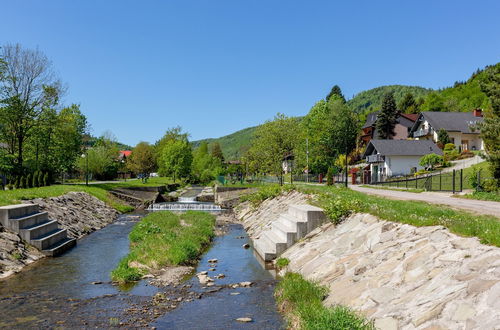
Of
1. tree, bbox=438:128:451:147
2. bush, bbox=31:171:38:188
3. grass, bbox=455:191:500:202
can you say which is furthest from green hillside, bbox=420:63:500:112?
bush, bbox=31:171:38:188

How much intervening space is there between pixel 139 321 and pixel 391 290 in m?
6.44

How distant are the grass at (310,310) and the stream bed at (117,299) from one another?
42cm

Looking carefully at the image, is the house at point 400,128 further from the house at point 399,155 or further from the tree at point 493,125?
the tree at point 493,125

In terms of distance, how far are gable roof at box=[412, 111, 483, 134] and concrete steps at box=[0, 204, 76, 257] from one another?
71393mm

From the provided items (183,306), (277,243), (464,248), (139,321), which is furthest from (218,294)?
(464,248)

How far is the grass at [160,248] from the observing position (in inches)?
586

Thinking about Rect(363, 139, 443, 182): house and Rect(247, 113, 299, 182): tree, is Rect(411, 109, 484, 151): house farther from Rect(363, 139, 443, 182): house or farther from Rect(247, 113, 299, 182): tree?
Answer: Rect(247, 113, 299, 182): tree

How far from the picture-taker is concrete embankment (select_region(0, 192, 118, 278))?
16072 mm

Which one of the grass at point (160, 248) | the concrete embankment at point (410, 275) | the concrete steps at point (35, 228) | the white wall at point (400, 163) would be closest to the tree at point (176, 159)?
the white wall at point (400, 163)

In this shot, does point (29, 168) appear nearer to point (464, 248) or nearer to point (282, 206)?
point (282, 206)

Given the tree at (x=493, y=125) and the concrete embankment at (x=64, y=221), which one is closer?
the concrete embankment at (x=64, y=221)

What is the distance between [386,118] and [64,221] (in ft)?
266

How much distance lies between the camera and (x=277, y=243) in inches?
689

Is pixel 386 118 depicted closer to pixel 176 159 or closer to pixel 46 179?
pixel 176 159
